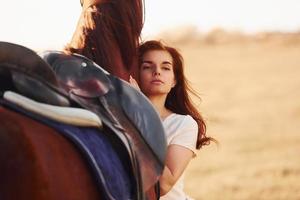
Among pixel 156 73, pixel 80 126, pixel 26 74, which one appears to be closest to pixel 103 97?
pixel 80 126

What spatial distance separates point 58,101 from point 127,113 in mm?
395

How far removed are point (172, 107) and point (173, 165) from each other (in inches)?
23.4

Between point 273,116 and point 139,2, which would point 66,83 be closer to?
point 139,2

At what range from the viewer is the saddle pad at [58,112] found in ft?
9.85

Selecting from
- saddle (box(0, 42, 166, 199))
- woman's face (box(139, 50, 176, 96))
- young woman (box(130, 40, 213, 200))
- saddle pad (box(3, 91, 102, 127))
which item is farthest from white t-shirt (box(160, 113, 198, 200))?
saddle pad (box(3, 91, 102, 127))

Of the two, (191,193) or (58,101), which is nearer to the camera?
(58,101)

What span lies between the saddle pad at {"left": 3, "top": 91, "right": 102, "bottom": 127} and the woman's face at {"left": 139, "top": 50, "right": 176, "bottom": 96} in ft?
3.11

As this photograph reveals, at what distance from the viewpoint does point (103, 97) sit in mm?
3416

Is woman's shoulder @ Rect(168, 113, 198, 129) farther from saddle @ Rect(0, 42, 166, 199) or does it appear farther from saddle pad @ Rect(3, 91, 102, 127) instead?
saddle pad @ Rect(3, 91, 102, 127)

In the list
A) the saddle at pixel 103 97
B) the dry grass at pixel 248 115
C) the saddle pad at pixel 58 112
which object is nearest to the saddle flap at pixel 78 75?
the saddle at pixel 103 97

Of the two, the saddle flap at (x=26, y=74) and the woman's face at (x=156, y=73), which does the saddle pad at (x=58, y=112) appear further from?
the woman's face at (x=156, y=73)

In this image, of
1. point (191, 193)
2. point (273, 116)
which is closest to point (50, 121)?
point (191, 193)

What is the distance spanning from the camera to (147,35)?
4.45m

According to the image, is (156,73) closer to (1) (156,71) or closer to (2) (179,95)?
(1) (156,71)
